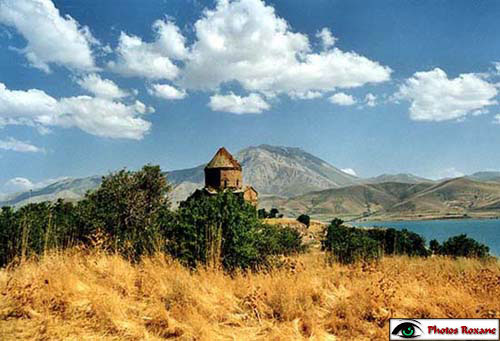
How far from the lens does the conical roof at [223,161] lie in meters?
60.5

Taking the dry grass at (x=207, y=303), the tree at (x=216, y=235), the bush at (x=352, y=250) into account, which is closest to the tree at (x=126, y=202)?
the tree at (x=216, y=235)

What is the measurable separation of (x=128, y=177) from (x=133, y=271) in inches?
795

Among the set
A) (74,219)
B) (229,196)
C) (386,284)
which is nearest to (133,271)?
(229,196)

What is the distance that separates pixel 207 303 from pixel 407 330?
9.70 feet

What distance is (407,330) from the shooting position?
514 centimetres

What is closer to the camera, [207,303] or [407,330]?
[407,330]

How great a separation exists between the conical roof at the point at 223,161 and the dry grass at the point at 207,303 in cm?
5317

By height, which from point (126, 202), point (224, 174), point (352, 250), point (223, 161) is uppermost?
point (223, 161)

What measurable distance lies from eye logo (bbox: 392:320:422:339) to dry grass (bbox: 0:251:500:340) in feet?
0.64

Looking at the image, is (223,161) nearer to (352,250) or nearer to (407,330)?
(352,250)

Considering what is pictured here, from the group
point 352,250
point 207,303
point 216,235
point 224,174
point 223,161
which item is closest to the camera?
point 207,303

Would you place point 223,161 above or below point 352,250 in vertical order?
above

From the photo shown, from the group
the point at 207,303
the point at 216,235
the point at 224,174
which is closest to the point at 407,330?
the point at 207,303

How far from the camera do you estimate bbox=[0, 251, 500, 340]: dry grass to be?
4.96 meters
